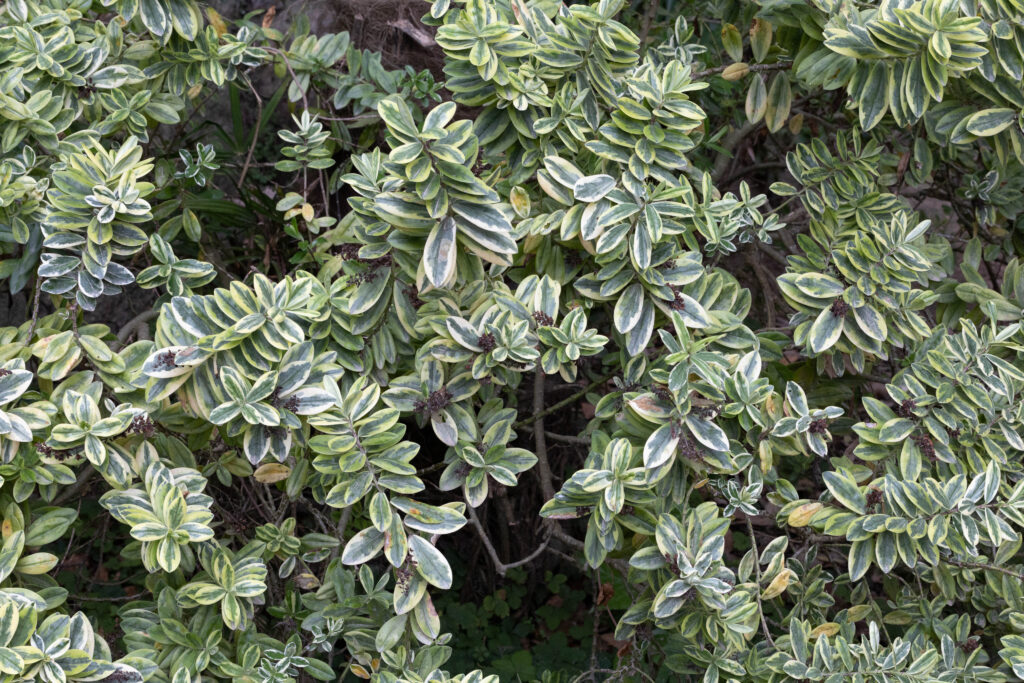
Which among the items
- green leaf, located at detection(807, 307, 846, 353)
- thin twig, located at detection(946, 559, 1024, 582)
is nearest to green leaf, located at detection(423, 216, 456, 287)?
green leaf, located at detection(807, 307, 846, 353)

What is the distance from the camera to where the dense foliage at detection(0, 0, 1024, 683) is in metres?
1.58

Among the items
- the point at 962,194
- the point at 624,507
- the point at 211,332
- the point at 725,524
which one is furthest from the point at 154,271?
the point at 962,194

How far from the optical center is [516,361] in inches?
64.9

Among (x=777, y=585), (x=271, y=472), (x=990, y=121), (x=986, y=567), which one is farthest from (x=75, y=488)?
(x=990, y=121)

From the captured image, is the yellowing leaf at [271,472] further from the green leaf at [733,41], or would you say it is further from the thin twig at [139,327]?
the green leaf at [733,41]

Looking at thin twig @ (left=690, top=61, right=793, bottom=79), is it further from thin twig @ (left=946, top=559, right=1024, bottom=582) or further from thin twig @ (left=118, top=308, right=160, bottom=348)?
thin twig @ (left=118, top=308, right=160, bottom=348)

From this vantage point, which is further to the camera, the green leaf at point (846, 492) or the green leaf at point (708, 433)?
the green leaf at point (846, 492)

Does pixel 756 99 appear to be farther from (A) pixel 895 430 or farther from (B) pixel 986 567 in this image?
(B) pixel 986 567

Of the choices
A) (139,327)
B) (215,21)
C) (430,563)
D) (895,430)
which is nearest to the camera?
(430,563)

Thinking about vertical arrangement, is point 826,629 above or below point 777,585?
below

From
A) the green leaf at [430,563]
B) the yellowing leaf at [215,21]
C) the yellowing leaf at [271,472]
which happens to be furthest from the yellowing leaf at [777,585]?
the yellowing leaf at [215,21]

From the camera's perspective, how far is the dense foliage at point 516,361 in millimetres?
1575

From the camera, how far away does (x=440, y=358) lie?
168cm

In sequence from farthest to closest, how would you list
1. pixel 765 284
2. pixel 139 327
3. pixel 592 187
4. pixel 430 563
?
pixel 765 284, pixel 139 327, pixel 592 187, pixel 430 563
